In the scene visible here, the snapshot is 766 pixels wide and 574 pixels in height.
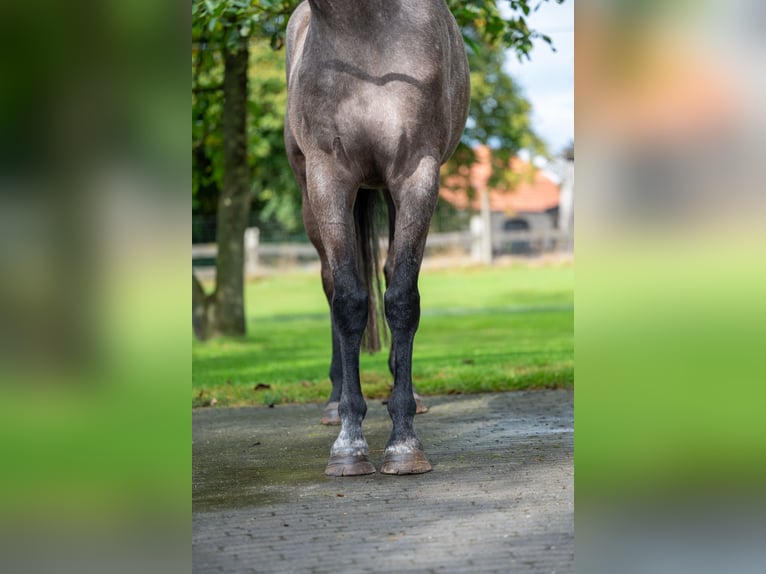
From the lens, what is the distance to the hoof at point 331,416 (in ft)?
22.3

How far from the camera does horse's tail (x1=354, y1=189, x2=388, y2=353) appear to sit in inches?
284

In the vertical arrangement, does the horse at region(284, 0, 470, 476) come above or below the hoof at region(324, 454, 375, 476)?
above

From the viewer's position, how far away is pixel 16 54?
230 centimetres

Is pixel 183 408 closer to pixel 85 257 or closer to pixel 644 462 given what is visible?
pixel 85 257

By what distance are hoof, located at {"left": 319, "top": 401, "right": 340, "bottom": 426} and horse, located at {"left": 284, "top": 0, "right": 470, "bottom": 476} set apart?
4.93ft

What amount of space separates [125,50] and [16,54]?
0.25 metres

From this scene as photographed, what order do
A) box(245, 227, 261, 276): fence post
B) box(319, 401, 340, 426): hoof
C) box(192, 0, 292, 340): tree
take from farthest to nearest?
box(245, 227, 261, 276): fence post < box(192, 0, 292, 340): tree < box(319, 401, 340, 426): hoof

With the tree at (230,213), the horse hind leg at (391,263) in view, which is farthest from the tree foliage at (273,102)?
the horse hind leg at (391,263)

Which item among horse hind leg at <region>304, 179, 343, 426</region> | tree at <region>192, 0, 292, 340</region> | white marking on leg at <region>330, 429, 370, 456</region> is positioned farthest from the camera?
tree at <region>192, 0, 292, 340</region>

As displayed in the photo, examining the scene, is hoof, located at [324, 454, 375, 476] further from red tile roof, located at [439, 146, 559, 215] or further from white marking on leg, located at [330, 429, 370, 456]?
red tile roof, located at [439, 146, 559, 215]

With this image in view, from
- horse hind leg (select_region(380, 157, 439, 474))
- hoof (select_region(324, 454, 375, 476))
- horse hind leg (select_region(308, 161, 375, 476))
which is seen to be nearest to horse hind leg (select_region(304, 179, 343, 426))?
horse hind leg (select_region(308, 161, 375, 476))

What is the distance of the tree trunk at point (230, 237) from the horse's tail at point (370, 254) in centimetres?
777

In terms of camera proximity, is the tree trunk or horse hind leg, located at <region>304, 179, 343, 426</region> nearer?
horse hind leg, located at <region>304, 179, 343, 426</region>

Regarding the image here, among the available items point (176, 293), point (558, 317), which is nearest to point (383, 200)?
point (176, 293)
